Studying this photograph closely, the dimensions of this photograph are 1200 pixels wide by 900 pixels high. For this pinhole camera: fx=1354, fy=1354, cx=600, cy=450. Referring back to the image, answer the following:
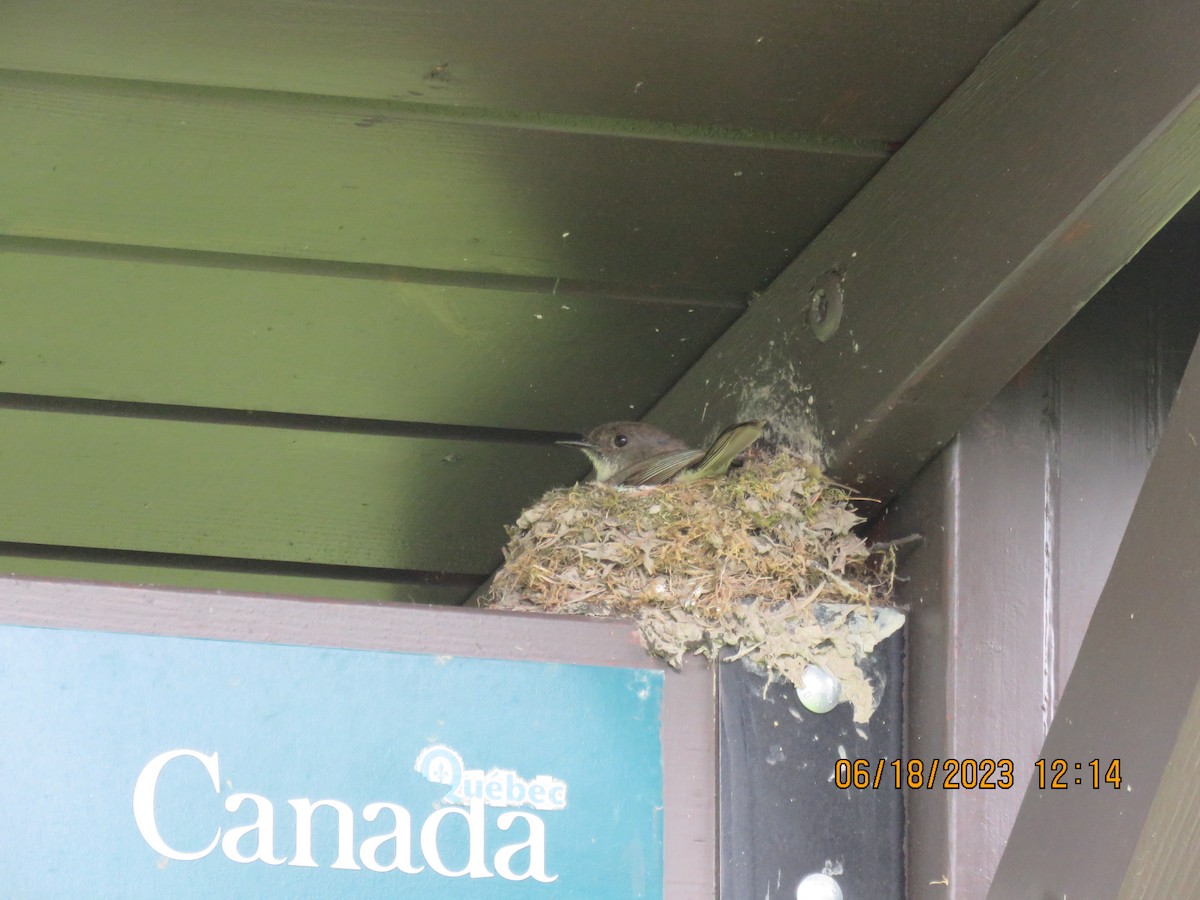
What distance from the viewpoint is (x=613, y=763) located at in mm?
2184

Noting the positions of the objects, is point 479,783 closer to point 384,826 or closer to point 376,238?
point 384,826

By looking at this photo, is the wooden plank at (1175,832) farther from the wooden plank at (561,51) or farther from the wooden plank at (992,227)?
the wooden plank at (561,51)

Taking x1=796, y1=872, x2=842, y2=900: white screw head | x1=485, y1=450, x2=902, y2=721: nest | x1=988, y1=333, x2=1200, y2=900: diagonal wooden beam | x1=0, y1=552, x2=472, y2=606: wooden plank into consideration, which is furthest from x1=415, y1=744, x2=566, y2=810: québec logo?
x1=0, y1=552, x2=472, y2=606: wooden plank

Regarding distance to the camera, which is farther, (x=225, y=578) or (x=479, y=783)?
(x=225, y=578)

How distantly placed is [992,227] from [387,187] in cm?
112

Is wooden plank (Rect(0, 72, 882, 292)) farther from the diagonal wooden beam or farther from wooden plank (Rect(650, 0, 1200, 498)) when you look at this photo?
the diagonal wooden beam

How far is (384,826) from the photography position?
211cm

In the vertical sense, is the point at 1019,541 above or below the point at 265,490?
below

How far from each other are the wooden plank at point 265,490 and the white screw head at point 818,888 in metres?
1.54

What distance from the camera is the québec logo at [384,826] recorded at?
207 cm

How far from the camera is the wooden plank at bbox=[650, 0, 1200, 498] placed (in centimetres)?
185
